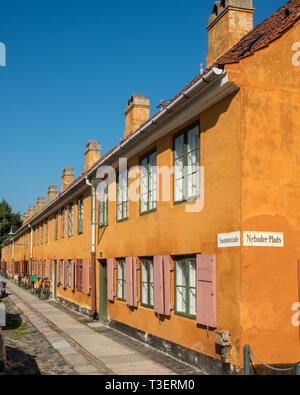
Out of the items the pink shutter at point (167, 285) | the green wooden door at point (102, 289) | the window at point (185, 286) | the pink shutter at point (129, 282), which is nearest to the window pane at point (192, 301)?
the window at point (185, 286)

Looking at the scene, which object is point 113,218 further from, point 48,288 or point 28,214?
point 28,214

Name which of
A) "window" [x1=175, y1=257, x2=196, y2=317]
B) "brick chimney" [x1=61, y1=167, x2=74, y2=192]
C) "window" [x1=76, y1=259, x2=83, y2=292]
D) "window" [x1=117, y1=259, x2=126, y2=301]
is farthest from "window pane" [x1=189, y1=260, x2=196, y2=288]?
"brick chimney" [x1=61, y1=167, x2=74, y2=192]

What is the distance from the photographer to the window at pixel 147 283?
12098 millimetres

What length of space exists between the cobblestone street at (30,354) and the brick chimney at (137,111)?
7081 mm

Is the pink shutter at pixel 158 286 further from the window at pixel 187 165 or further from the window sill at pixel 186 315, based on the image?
the window at pixel 187 165

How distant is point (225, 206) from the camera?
8586mm

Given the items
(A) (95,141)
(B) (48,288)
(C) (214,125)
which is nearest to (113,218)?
(C) (214,125)

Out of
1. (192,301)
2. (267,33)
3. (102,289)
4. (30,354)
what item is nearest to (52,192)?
(102,289)

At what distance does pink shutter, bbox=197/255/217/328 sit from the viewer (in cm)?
870

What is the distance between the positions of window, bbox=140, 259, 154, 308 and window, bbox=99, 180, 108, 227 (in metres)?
3.67

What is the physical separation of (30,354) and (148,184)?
479 cm

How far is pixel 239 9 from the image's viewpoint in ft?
37.3

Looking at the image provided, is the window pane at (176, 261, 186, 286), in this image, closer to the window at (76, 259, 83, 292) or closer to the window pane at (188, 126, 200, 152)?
the window pane at (188, 126, 200, 152)

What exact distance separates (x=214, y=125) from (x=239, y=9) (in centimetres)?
386
